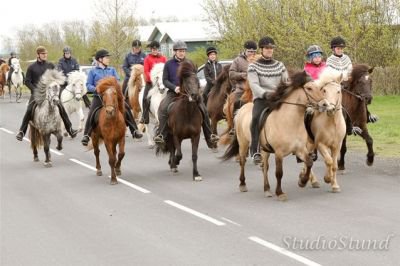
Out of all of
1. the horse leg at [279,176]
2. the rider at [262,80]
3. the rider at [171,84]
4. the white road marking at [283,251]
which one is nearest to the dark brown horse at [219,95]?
the rider at [171,84]

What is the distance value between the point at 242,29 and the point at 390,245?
97.6ft

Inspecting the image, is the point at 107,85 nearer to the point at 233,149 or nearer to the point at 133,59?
the point at 233,149

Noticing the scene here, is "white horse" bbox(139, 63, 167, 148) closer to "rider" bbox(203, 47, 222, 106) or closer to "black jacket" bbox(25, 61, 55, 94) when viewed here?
"rider" bbox(203, 47, 222, 106)

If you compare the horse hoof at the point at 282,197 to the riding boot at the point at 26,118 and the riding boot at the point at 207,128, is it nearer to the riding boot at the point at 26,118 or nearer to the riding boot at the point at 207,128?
the riding boot at the point at 207,128

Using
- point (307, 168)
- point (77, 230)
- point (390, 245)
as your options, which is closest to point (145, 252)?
point (77, 230)

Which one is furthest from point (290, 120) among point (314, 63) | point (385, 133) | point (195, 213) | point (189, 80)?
point (385, 133)

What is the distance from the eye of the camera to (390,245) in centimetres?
738

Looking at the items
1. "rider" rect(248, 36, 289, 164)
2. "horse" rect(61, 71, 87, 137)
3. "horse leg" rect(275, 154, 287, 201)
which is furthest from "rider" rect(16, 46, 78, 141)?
"horse leg" rect(275, 154, 287, 201)

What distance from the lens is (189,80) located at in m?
12.5

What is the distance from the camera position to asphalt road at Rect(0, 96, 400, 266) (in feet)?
24.2

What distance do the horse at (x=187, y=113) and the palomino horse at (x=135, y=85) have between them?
5204 mm

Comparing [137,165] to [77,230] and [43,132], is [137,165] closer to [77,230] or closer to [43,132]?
[43,132]

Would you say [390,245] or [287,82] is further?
[287,82]

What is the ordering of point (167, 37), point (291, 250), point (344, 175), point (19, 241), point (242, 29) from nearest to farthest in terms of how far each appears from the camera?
point (291, 250) → point (19, 241) → point (344, 175) → point (242, 29) → point (167, 37)
